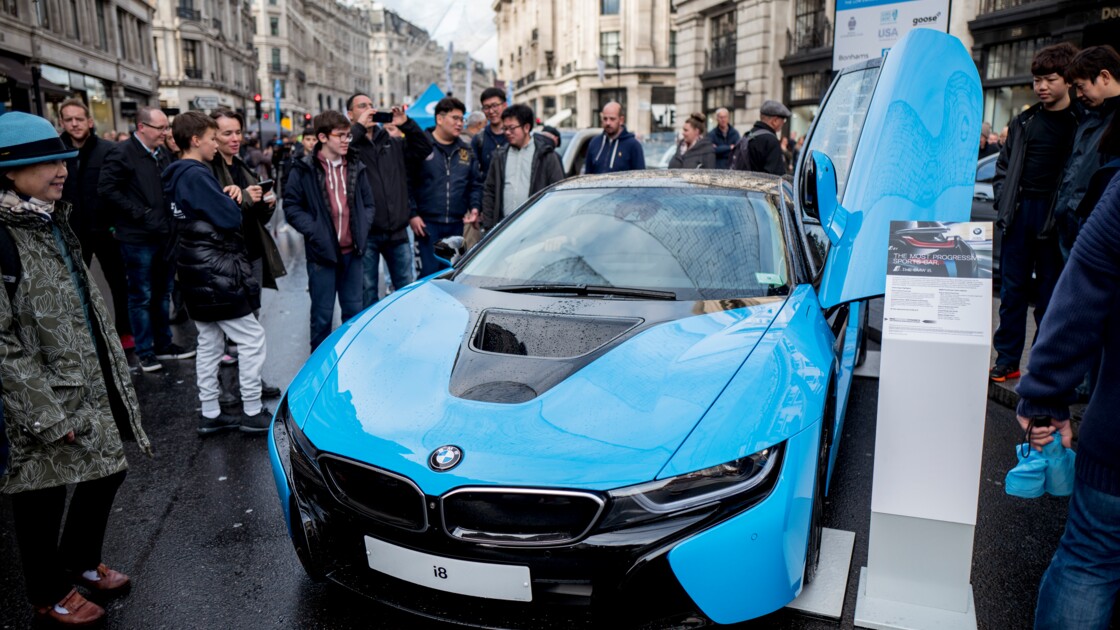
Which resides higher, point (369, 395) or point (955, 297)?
point (955, 297)

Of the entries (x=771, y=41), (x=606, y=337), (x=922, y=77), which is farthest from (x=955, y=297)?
(x=771, y=41)

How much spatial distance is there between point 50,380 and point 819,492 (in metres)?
2.55

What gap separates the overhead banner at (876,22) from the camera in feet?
24.0

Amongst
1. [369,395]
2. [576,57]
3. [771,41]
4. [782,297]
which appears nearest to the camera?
[369,395]

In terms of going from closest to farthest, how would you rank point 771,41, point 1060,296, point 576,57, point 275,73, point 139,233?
1. point 1060,296
2. point 139,233
3. point 771,41
4. point 576,57
5. point 275,73

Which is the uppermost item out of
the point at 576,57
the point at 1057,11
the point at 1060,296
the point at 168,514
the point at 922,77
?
the point at 576,57

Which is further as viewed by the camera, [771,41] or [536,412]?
[771,41]

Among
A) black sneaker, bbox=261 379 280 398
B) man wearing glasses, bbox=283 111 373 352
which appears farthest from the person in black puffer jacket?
man wearing glasses, bbox=283 111 373 352

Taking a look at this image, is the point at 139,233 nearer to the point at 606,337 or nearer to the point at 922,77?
the point at 606,337

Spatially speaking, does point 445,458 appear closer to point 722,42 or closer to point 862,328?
point 862,328

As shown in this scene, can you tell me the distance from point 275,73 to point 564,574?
299 feet

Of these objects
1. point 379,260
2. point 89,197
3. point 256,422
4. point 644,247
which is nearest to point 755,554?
point 644,247

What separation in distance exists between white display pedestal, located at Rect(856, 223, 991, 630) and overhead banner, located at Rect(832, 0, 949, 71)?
17.4 ft

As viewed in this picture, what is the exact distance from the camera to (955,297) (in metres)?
2.63
